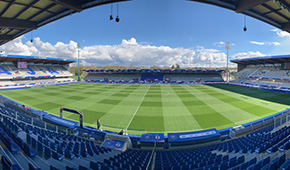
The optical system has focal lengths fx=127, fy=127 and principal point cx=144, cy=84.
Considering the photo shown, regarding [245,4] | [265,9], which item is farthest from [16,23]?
[265,9]

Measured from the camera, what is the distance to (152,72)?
6338 cm

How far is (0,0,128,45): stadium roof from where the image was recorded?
5.79m

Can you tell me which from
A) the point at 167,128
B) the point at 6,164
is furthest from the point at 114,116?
the point at 6,164

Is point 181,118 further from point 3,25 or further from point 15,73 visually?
point 15,73

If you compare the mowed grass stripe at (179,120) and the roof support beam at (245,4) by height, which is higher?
the roof support beam at (245,4)

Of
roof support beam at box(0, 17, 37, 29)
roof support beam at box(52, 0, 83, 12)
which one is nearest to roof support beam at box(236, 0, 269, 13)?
roof support beam at box(52, 0, 83, 12)

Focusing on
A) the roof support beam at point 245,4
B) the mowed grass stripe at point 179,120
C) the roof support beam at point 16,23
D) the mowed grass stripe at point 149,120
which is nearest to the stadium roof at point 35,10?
the roof support beam at point 16,23

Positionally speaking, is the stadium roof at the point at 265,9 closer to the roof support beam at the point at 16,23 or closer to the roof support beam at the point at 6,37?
the roof support beam at the point at 16,23

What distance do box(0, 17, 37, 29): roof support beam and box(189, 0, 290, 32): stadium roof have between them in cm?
996

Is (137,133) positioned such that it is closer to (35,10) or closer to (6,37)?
(35,10)

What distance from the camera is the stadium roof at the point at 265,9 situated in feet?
18.1

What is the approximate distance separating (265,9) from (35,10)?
1200 centimetres

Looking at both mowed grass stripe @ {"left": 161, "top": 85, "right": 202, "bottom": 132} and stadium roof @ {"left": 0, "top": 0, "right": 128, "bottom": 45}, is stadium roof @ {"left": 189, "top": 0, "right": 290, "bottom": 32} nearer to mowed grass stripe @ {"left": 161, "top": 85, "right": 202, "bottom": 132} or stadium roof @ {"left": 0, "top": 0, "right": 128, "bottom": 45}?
stadium roof @ {"left": 0, "top": 0, "right": 128, "bottom": 45}

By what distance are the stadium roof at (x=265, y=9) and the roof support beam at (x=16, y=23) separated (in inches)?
392
